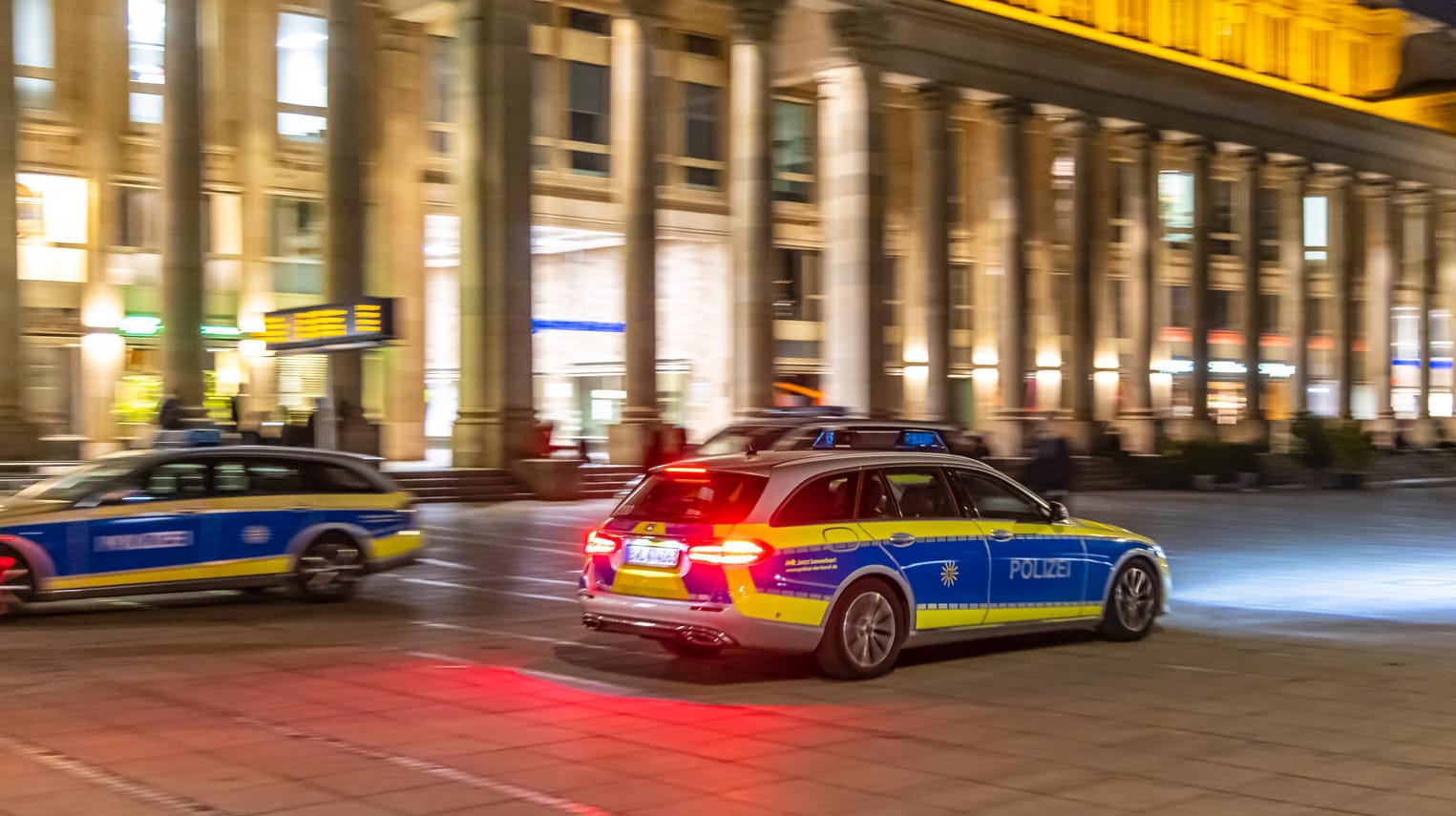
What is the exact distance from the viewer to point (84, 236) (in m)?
31.4

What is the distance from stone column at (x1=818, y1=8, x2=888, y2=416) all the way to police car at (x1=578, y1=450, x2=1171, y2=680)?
2627cm

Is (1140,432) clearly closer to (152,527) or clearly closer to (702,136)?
(702,136)

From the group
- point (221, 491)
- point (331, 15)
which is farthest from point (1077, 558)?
point (331, 15)

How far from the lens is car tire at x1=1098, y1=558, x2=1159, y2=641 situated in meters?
12.2

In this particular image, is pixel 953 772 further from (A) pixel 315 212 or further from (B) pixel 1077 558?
(A) pixel 315 212

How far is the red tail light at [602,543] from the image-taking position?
10500 mm

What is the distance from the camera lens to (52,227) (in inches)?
1220

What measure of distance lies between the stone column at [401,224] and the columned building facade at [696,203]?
78mm

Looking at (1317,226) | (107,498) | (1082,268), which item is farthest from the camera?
(1317,226)

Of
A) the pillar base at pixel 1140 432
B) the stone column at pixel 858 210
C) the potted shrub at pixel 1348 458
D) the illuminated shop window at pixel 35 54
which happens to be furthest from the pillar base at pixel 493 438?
the pillar base at pixel 1140 432

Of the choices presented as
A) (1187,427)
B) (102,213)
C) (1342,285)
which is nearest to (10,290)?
(102,213)

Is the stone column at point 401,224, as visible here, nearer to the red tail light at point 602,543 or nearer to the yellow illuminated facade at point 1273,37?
the yellow illuminated facade at point 1273,37

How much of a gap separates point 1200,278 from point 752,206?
21.1 meters

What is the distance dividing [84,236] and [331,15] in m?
7.30
